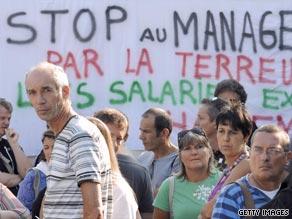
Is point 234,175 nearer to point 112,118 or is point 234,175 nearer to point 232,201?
point 232,201

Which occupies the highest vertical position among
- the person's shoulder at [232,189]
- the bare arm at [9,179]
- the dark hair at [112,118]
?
the dark hair at [112,118]

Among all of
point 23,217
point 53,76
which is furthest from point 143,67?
point 53,76

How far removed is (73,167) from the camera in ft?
15.1

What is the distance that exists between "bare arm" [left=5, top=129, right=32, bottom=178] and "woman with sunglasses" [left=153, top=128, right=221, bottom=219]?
2.11 meters

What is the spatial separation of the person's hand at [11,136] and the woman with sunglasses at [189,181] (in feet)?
7.61

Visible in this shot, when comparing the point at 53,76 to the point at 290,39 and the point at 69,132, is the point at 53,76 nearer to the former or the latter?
the point at 69,132

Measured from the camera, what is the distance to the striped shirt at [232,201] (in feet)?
15.9

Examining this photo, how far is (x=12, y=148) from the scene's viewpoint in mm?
8117

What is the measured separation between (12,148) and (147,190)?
2.02 meters

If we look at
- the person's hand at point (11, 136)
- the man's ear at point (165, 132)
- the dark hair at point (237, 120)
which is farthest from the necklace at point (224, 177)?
the person's hand at point (11, 136)

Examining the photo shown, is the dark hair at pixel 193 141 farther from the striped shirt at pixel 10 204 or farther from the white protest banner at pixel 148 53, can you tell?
the white protest banner at pixel 148 53

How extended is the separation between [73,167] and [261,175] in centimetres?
108

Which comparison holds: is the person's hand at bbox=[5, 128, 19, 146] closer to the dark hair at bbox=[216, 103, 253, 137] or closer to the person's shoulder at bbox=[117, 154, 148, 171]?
the person's shoulder at bbox=[117, 154, 148, 171]

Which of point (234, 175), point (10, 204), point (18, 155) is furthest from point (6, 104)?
point (234, 175)
